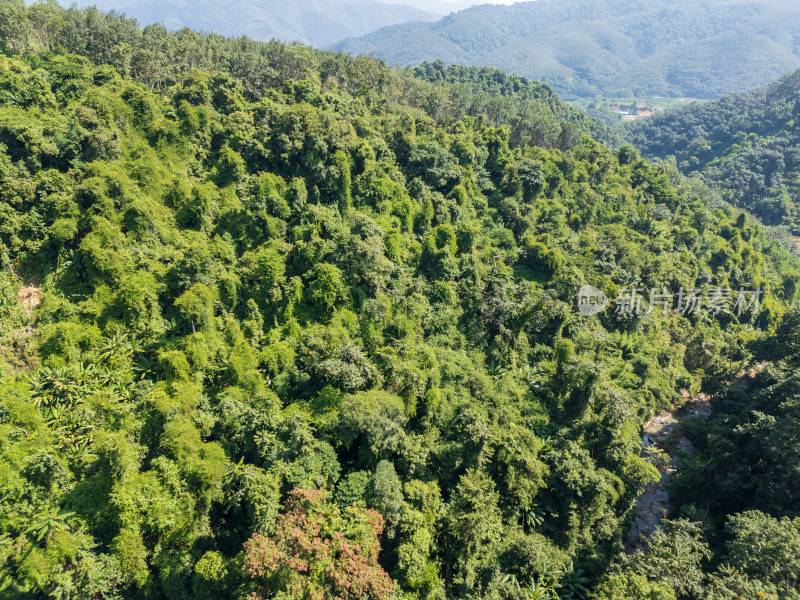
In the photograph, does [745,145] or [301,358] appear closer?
[301,358]

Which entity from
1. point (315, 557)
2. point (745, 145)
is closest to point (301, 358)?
point (315, 557)

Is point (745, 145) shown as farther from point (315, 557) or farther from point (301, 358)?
point (315, 557)

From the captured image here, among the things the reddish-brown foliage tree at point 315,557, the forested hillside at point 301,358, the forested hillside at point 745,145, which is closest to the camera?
the reddish-brown foliage tree at point 315,557

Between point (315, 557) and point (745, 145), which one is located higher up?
point (745, 145)

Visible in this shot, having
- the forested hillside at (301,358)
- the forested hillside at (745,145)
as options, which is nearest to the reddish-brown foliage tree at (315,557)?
the forested hillside at (301,358)

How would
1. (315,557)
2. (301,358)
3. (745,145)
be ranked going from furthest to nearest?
(745,145) < (301,358) < (315,557)

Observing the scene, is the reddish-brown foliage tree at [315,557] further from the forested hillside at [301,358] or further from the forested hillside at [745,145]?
the forested hillside at [745,145]

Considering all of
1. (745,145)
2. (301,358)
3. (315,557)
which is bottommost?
(315,557)

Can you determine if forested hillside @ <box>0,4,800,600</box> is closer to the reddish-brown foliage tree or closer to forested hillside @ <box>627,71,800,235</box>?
the reddish-brown foliage tree
